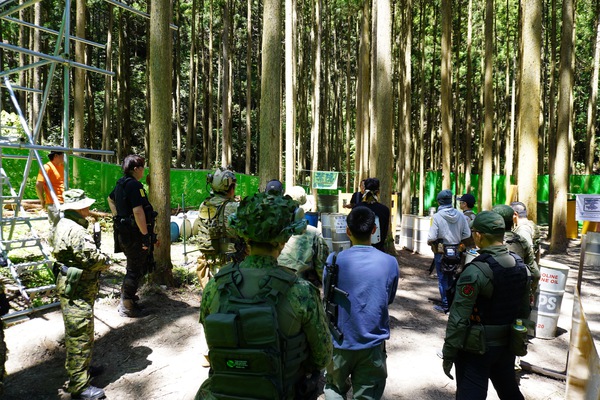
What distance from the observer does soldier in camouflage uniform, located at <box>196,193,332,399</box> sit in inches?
77.2

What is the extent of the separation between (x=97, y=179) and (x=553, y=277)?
13262mm

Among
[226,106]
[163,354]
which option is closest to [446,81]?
[226,106]

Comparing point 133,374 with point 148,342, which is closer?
point 133,374

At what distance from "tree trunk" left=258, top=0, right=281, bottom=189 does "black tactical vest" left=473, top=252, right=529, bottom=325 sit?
415 centimetres

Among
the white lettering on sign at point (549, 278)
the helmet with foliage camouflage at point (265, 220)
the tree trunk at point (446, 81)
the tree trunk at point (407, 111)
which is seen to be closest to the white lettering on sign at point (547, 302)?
the white lettering on sign at point (549, 278)

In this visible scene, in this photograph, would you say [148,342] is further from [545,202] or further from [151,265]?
[545,202]

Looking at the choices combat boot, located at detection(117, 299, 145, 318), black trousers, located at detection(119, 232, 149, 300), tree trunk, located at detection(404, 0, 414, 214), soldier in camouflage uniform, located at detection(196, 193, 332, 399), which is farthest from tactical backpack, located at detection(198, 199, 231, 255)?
tree trunk, located at detection(404, 0, 414, 214)

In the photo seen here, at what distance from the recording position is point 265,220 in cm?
211

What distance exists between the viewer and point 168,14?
21.0ft

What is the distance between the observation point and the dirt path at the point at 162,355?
416 cm

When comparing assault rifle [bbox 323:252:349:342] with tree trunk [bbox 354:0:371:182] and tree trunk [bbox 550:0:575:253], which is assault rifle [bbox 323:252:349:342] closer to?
tree trunk [bbox 550:0:575:253]

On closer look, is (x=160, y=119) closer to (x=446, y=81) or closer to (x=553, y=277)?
(x=553, y=277)

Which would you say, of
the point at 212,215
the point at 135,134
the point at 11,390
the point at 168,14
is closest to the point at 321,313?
the point at 212,215

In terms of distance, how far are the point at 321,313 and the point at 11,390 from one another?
3662mm
